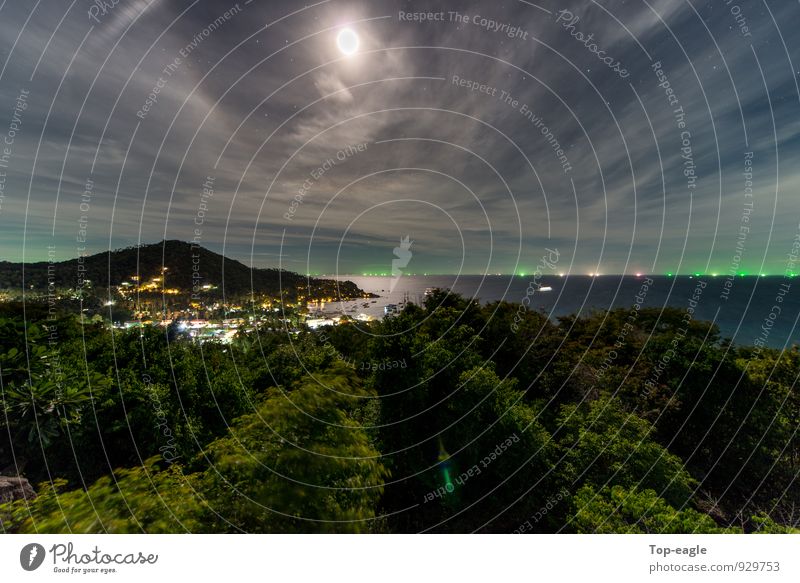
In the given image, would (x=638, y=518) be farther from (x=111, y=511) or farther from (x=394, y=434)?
(x=111, y=511)

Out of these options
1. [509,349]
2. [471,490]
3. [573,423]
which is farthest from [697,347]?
[471,490]

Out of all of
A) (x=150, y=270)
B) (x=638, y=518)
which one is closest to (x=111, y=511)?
(x=638, y=518)

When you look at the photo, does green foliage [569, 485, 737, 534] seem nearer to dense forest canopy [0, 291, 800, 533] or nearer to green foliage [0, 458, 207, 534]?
dense forest canopy [0, 291, 800, 533]

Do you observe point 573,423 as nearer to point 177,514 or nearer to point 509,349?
point 509,349
